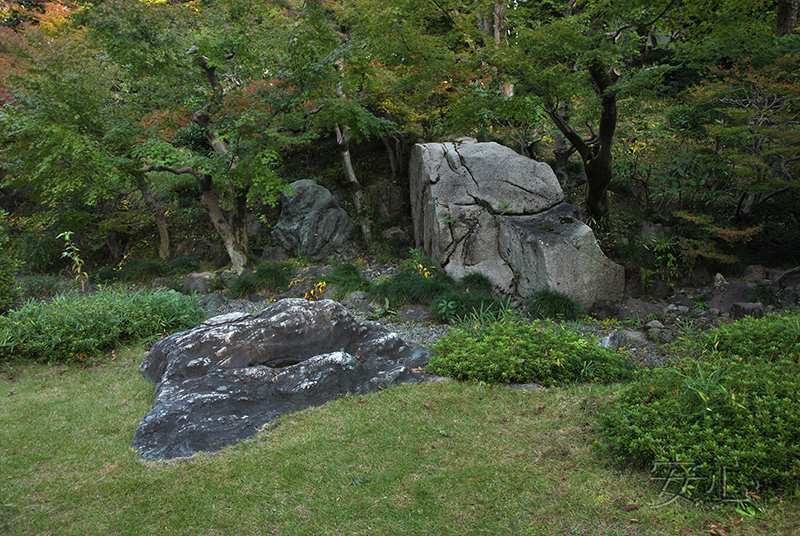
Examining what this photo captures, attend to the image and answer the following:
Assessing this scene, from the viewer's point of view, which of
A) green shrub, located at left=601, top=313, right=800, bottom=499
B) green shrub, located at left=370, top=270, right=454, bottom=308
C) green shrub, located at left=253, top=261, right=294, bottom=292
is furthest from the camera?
green shrub, located at left=253, top=261, right=294, bottom=292

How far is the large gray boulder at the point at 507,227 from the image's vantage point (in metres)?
7.20

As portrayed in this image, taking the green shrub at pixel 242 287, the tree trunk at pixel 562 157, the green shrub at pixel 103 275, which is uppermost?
the tree trunk at pixel 562 157

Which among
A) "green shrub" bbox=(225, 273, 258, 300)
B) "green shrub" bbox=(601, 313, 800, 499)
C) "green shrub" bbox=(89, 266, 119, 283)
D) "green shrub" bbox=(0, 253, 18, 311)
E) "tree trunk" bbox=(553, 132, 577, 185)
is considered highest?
"tree trunk" bbox=(553, 132, 577, 185)

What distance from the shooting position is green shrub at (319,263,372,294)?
27.7ft

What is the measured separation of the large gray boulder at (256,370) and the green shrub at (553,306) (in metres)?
2.33

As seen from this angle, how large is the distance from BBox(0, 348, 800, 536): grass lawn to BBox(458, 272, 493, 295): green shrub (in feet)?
11.4

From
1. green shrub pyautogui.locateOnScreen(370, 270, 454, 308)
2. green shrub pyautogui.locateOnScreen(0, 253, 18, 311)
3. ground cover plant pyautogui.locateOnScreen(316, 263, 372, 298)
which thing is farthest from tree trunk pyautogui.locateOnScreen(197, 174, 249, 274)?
green shrub pyautogui.locateOnScreen(370, 270, 454, 308)

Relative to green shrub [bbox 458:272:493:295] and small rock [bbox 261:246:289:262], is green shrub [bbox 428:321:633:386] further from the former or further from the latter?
small rock [bbox 261:246:289:262]

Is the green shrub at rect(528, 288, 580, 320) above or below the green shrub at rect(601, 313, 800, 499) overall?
below

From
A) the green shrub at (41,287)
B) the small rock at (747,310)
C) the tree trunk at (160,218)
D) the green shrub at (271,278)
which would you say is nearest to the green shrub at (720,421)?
the small rock at (747,310)

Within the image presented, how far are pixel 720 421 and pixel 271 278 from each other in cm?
763

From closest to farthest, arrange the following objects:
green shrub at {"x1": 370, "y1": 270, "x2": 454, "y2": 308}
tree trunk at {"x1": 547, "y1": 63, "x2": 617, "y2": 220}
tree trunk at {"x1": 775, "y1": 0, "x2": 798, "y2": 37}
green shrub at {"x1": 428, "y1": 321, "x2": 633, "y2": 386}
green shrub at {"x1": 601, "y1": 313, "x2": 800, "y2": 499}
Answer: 1. green shrub at {"x1": 601, "y1": 313, "x2": 800, "y2": 499}
2. green shrub at {"x1": 428, "y1": 321, "x2": 633, "y2": 386}
3. green shrub at {"x1": 370, "y1": 270, "x2": 454, "y2": 308}
4. tree trunk at {"x1": 547, "y1": 63, "x2": 617, "y2": 220}
5. tree trunk at {"x1": 775, "y1": 0, "x2": 798, "y2": 37}

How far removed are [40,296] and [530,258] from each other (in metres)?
9.35

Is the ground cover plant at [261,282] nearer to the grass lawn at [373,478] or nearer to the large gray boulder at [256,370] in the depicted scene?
the large gray boulder at [256,370]
